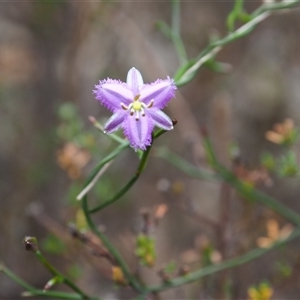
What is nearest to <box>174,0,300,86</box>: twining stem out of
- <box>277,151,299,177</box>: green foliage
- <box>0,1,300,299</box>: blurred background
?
<box>277,151,299,177</box>: green foliage

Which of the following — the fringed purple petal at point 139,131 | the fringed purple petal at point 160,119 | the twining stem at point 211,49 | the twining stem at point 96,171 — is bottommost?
the twining stem at point 96,171

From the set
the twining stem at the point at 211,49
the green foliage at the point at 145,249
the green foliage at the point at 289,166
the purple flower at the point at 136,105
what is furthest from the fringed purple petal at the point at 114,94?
the green foliage at the point at 289,166

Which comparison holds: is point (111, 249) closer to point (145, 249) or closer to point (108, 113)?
point (145, 249)

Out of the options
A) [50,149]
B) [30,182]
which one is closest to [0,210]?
[30,182]

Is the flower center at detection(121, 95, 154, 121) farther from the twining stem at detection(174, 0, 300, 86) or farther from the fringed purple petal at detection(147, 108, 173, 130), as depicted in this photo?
the twining stem at detection(174, 0, 300, 86)

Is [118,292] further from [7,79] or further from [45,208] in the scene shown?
[7,79]

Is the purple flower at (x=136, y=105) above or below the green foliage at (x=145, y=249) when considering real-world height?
above

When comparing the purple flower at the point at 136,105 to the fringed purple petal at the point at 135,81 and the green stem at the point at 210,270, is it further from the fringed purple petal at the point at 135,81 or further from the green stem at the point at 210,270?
the green stem at the point at 210,270

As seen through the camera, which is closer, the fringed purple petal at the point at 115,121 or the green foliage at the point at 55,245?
the fringed purple petal at the point at 115,121
